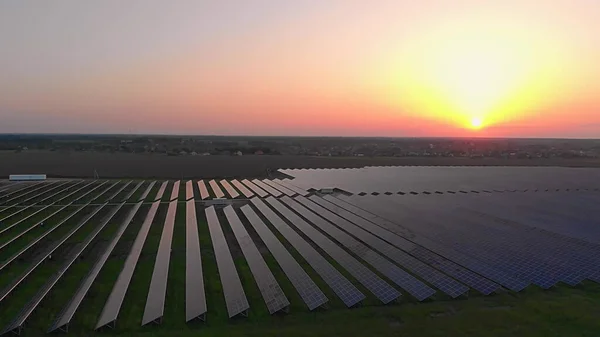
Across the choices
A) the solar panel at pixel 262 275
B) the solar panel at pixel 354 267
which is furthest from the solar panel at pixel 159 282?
the solar panel at pixel 354 267

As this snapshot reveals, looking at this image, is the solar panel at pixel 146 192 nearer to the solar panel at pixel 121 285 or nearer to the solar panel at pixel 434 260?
the solar panel at pixel 121 285

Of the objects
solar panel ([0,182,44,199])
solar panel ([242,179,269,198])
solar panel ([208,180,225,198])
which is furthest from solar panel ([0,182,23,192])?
solar panel ([242,179,269,198])

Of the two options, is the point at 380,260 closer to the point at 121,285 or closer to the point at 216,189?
the point at 121,285

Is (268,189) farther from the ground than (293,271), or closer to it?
farther from the ground

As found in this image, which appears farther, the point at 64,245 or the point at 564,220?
the point at 564,220

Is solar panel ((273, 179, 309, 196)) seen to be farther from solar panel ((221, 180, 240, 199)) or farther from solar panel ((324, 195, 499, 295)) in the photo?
solar panel ((324, 195, 499, 295))

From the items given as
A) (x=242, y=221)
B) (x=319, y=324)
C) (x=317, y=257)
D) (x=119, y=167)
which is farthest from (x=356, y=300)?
(x=119, y=167)

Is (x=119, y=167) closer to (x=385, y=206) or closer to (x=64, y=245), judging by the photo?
(x=64, y=245)

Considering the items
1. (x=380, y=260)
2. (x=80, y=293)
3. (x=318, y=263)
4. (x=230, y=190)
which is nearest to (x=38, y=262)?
(x=80, y=293)
